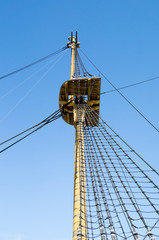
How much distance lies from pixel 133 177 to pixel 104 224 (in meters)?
1.48

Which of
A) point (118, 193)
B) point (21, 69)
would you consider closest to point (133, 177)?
point (118, 193)

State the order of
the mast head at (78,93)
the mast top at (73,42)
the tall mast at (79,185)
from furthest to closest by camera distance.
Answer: the mast top at (73,42) < the mast head at (78,93) < the tall mast at (79,185)

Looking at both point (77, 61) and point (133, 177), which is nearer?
point (133, 177)

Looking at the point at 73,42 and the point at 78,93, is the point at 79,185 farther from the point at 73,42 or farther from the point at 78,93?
the point at 73,42

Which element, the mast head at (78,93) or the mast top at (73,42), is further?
the mast top at (73,42)

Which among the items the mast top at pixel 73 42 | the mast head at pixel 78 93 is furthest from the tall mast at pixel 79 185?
the mast top at pixel 73 42

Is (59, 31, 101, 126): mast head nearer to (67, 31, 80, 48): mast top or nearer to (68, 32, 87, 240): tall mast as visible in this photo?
(68, 32, 87, 240): tall mast

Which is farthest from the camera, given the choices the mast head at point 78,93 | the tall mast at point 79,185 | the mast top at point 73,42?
the mast top at point 73,42

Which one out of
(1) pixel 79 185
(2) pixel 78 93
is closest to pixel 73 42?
(2) pixel 78 93

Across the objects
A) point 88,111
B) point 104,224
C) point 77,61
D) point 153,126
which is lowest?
point 104,224

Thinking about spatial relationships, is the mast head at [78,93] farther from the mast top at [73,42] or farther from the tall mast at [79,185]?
the mast top at [73,42]

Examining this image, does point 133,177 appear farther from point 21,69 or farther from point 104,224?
point 21,69

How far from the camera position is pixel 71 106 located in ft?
31.9

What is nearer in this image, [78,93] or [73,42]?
A: [78,93]
